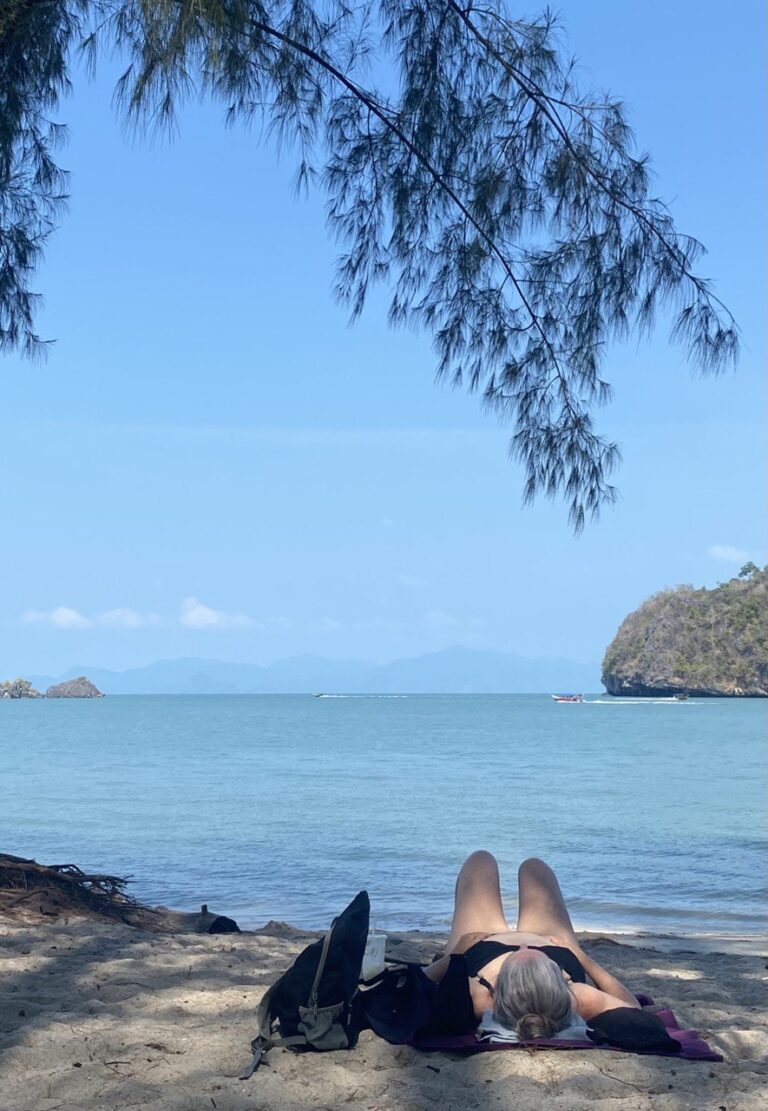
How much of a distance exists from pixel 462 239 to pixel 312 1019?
13.4ft

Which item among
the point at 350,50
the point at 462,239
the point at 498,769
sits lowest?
the point at 498,769

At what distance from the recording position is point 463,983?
364 centimetres

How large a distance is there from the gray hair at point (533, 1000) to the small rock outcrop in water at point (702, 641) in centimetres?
8407

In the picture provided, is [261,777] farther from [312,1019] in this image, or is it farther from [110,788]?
[312,1019]

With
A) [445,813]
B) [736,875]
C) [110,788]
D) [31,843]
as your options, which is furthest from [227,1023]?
[110,788]

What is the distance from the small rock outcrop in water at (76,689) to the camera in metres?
155

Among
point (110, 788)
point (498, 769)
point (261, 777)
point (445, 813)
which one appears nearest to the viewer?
point (445, 813)

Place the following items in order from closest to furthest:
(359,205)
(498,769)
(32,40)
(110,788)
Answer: (32,40) < (359,205) < (110,788) < (498,769)

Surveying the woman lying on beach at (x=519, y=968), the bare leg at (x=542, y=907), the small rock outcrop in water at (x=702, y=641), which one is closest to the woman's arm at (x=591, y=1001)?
the woman lying on beach at (x=519, y=968)

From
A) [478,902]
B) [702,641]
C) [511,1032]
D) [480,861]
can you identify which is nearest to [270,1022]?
[511,1032]

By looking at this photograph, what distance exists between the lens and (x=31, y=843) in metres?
14.6

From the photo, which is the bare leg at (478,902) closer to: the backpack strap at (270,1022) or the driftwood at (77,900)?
the backpack strap at (270,1022)

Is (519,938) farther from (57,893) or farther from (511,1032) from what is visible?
(57,893)

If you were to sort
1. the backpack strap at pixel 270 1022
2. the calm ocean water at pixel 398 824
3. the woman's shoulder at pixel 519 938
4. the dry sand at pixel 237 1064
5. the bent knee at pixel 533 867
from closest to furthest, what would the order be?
the dry sand at pixel 237 1064 < the backpack strap at pixel 270 1022 < the woman's shoulder at pixel 519 938 < the bent knee at pixel 533 867 < the calm ocean water at pixel 398 824
